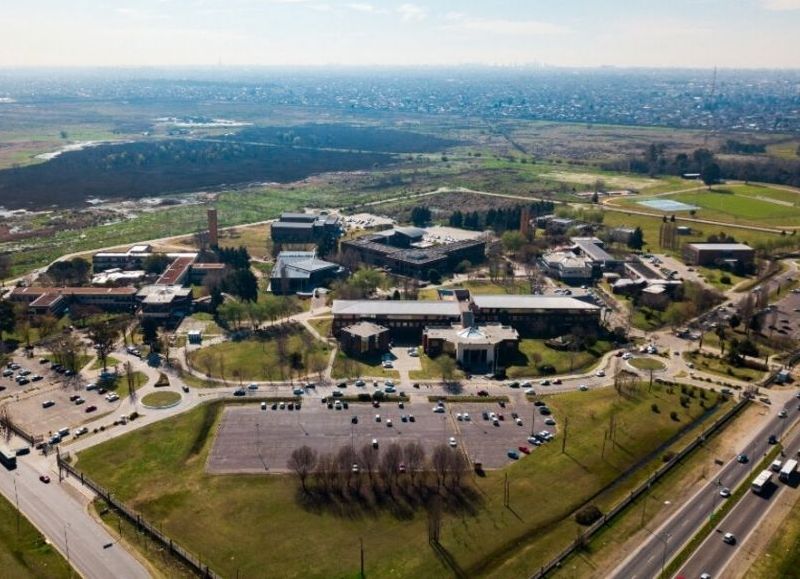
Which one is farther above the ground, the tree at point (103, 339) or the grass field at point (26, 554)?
the tree at point (103, 339)

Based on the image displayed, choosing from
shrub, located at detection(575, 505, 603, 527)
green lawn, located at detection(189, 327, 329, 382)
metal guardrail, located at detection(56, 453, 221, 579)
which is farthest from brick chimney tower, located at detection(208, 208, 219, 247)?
shrub, located at detection(575, 505, 603, 527)

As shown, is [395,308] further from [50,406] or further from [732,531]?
[732,531]

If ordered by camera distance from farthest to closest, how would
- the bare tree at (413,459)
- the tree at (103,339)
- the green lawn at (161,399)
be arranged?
the tree at (103,339) → the green lawn at (161,399) → the bare tree at (413,459)

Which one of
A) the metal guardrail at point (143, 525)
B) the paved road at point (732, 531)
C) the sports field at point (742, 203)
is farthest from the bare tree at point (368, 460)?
the sports field at point (742, 203)

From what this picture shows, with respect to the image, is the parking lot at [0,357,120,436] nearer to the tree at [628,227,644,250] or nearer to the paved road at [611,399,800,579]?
the paved road at [611,399,800,579]

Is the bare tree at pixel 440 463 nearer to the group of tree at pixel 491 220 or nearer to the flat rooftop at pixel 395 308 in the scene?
the flat rooftop at pixel 395 308

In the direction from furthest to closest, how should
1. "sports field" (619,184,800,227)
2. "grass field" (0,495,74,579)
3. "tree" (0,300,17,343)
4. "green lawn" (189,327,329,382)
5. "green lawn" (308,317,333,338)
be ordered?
"sports field" (619,184,800,227)
"green lawn" (308,317,333,338)
"tree" (0,300,17,343)
"green lawn" (189,327,329,382)
"grass field" (0,495,74,579)
